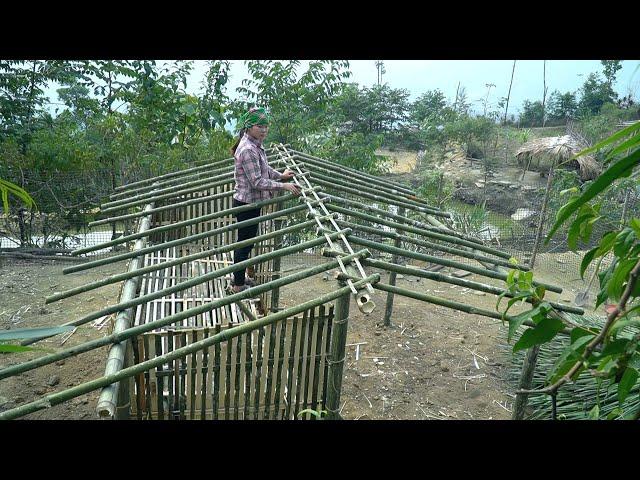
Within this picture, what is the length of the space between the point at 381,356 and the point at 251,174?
2.98 meters

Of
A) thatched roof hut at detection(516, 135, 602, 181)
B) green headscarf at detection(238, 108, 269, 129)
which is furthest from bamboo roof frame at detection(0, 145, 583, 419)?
thatched roof hut at detection(516, 135, 602, 181)

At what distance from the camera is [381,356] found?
6441mm

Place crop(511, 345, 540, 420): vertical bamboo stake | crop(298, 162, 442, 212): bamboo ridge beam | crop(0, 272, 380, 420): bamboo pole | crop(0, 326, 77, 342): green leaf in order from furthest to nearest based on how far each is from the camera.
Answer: crop(298, 162, 442, 212): bamboo ridge beam < crop(511, 345, 540, 420): vertical bamboo stake < crop(0, 272, 380, 420): bamboo pole < crop(0, 326, 77, 342): green leaf

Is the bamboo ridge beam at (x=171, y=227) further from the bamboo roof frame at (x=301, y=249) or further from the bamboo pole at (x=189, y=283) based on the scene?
the bamboo pole at (x=189, y=283)

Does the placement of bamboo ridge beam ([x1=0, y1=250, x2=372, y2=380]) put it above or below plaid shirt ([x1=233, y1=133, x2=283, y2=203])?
below

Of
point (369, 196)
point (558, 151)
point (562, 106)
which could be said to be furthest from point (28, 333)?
point (562, 106)

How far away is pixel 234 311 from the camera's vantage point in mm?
4797

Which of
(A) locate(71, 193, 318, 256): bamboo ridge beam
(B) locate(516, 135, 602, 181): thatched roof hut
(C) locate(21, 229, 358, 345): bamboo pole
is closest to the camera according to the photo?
(C) locate(21, 229, 358, 345): bamboo pole

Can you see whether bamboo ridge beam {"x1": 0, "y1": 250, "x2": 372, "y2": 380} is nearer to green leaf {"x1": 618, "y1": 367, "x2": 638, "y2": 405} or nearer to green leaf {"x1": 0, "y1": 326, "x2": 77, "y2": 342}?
green leaf {"x1": 0, "y1": 326, "x2": 77, "y2": 342}

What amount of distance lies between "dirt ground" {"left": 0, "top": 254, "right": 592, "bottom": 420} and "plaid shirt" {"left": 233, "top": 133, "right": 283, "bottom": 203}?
2.42 metres

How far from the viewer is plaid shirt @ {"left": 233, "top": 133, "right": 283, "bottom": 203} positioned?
16.2 feet

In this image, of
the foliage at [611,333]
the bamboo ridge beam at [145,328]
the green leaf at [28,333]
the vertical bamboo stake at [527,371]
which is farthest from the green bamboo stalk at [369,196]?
the green leaf at [28,333]

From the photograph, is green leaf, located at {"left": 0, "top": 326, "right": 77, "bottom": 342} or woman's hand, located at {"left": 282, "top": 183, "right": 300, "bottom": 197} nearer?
green leaf, located at {"left": 0, "top": 326, "right": 77, "bottom": 342}
